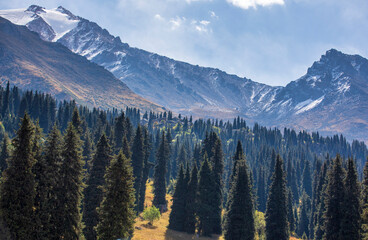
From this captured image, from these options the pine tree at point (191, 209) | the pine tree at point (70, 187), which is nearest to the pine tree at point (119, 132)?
the pine tree at point (191, 209)

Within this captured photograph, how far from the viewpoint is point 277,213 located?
5709 centimetres

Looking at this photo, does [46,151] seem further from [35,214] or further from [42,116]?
[42,116]

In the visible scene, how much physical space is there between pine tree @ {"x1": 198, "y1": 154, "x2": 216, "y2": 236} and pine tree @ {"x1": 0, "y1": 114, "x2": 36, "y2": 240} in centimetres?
3667

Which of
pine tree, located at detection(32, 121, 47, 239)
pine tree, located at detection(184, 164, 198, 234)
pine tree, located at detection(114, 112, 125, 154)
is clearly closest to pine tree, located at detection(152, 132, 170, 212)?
pine tree, located at detection(114, 112, 125, 154)

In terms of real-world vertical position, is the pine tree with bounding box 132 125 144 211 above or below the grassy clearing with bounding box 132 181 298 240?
above

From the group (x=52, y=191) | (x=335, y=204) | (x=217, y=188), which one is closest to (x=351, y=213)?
(x=335, y=204)

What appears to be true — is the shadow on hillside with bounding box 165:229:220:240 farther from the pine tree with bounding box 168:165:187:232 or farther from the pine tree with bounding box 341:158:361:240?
the pine tree with bounding box 341:158:361:240

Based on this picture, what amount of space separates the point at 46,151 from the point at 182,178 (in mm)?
35966

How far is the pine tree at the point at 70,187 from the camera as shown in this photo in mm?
35719

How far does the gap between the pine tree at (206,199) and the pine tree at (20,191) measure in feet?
120

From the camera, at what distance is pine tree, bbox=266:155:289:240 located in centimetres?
5591

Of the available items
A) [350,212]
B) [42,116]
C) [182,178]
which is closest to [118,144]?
[182,178]

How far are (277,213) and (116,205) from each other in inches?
1250

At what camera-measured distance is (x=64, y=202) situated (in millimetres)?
35938
